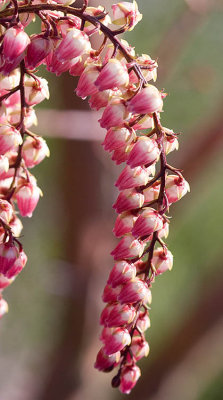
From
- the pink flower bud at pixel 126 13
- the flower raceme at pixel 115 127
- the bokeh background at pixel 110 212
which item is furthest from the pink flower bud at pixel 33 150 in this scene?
the bokeh background at pixel 110 212

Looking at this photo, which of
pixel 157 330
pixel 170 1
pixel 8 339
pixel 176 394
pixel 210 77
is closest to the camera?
pixel 210 77

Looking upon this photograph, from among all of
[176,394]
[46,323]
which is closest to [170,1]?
[176,394]

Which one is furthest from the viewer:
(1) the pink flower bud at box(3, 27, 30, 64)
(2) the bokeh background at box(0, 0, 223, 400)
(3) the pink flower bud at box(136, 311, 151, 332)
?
(2) the bokeh background at box(0, 0, 223, 400)

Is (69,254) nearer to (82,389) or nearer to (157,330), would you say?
(82,389)

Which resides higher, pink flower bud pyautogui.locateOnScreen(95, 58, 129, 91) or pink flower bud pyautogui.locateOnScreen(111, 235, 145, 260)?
pink flower bud pyautogui.locateOnScreen(95, 58, 129, 91)

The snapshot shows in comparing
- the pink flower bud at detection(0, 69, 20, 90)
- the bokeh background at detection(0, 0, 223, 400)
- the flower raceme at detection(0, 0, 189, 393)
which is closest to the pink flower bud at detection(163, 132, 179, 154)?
the flower raceme at detection(0, 0, 189, 393)

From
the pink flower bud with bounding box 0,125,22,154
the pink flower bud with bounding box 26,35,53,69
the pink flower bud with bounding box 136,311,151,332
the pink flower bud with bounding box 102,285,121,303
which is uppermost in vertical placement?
the pink flower bud with bounding box 26,35,53,69

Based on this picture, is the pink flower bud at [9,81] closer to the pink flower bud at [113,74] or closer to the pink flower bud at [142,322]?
the pink flower bud at [113,74]

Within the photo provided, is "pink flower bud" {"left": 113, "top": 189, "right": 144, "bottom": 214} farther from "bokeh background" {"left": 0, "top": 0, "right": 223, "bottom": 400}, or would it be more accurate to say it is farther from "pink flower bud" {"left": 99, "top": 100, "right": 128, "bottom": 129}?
"bokeh background" {"left": 0, "top": 0, "right": 223, "bottom": 400}
